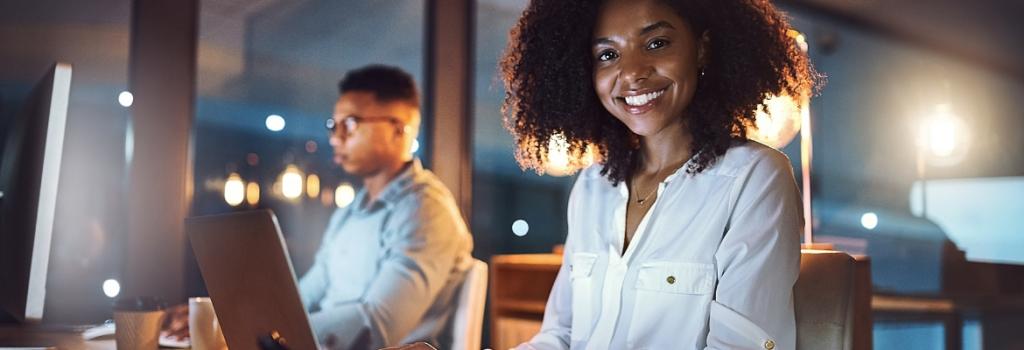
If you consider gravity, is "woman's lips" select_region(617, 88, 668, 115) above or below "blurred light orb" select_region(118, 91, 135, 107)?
below

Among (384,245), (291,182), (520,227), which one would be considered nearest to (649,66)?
(384,245)

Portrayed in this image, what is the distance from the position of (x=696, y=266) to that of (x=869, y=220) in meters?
3.70

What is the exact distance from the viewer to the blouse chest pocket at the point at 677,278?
4.57ft

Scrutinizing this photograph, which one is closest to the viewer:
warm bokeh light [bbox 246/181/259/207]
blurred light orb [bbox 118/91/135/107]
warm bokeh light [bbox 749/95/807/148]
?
warm bokeh light [bbox 749/95/807/148]

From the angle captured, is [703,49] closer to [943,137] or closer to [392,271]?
[392,271]

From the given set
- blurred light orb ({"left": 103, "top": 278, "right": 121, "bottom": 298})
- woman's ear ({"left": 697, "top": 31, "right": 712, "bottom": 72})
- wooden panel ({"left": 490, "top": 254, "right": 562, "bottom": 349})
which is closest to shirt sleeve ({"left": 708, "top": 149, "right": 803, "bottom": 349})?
woman's ear ({"left": 697, "top": 31, "right": 712, "bottom": 72})

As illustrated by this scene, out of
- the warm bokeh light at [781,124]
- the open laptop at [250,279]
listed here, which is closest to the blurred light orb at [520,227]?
the warm bokeh light at [781,124]

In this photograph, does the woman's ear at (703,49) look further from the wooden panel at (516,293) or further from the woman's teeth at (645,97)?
the wooden panel at (516,293)

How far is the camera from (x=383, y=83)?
3.97m

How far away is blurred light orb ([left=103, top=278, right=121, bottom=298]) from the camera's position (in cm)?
328

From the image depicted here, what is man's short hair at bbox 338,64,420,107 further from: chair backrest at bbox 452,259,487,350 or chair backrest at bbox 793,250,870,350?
chair backrest at bbox 793,250,870,350

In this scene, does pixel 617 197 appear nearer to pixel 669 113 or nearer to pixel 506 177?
pixel 669 113

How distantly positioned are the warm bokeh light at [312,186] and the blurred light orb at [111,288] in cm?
92

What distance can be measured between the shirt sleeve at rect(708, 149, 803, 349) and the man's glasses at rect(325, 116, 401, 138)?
2.55 m
